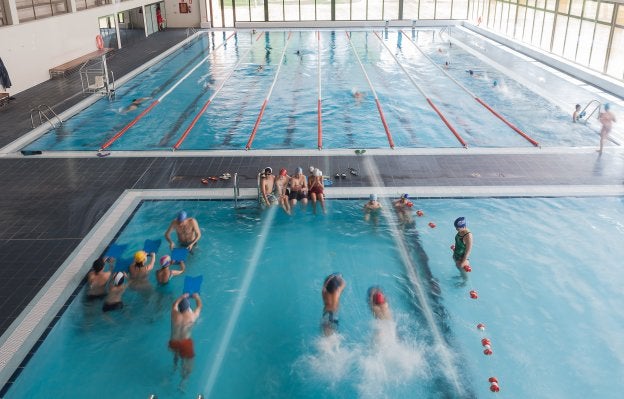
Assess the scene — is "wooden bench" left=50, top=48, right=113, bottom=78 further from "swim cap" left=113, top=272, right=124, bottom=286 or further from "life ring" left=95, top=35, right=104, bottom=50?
"swim cap" left=113, top=272, right=124, bottom=286

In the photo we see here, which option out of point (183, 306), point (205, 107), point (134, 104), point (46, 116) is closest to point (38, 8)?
point (134, 104)

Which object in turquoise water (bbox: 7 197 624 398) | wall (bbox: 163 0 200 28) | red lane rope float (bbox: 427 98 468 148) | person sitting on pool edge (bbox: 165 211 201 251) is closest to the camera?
turquoise water (bbox: 7 197 624 398)

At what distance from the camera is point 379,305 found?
20.0 ft

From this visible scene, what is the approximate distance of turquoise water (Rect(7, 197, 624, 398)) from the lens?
5.51 metres

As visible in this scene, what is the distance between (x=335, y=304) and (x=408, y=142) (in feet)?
21.2

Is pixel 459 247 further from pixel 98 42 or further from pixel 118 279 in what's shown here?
pixel 98 42

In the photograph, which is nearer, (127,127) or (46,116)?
(127,127)

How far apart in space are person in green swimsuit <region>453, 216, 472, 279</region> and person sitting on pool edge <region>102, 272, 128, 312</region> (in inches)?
171

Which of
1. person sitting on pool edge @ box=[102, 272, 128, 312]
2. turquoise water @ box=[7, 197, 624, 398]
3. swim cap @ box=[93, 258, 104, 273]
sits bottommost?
turquoise water @ box=[7, 197, 624, 398]

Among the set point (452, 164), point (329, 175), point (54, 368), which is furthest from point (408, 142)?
point (54, 368)

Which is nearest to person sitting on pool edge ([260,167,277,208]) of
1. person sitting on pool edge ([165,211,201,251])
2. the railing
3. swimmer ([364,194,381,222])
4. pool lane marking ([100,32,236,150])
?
person sitting on pool edge ([165,211,201,251])

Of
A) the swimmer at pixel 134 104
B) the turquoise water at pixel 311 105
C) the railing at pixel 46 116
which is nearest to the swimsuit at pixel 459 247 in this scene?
the turquoise water at pixel 311 105

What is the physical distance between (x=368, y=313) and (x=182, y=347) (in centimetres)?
228

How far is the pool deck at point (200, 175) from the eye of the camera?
26.7 ft
